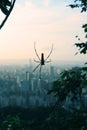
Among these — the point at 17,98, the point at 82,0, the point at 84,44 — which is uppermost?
the point at 82,0

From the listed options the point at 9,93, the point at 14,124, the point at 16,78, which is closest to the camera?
the point at 14,124

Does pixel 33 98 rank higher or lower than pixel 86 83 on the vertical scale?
lower

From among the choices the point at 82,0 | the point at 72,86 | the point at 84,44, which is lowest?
the point at 72,86

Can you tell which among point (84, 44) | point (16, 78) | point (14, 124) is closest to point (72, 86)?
point (84, 44)

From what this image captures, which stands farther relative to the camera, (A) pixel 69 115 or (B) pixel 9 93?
(B) pixel 9 93

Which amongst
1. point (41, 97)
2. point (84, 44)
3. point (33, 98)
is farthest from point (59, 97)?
point (33, 98)

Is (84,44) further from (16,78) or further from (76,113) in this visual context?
(16,78)

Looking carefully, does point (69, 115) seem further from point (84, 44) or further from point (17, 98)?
point (17, 98)

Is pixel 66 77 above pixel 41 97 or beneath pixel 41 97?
above

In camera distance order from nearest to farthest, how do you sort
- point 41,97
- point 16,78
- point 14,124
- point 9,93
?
point 14,124 < point 41,97 < point 9,93 < point 16,78
